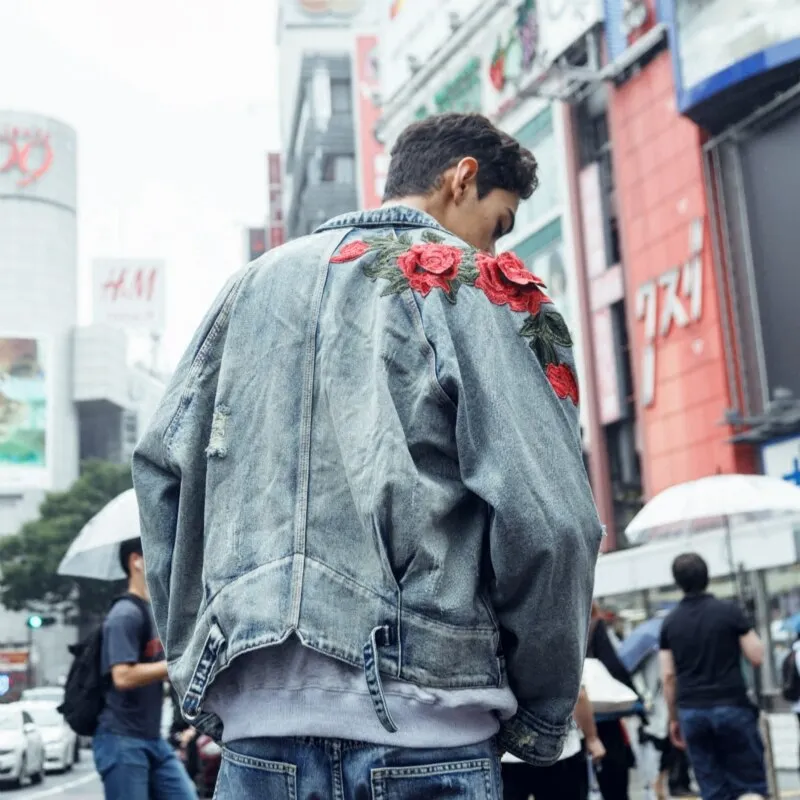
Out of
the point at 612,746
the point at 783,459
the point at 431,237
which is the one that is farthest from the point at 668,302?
the point at 431,237

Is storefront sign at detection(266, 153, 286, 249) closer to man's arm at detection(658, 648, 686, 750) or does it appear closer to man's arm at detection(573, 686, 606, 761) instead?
man's arm at detection(658, 648, 686, 750)

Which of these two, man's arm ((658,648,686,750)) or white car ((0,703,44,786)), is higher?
man's arm ((658,648,686,750))

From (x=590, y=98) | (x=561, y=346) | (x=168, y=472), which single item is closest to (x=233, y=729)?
(x=168, y=472)

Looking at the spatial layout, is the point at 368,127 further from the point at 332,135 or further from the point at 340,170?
the point at 340,170

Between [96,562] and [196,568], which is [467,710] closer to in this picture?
[196,568]

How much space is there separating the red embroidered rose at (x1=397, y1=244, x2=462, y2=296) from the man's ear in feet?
0.68

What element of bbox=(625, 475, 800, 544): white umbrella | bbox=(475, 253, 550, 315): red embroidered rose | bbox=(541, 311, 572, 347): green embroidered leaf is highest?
bbox=(625, 475, 800, 544): white umbrella

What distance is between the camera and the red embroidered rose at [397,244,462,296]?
208 cm

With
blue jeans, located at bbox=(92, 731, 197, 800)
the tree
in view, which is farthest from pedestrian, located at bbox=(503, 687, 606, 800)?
the tree

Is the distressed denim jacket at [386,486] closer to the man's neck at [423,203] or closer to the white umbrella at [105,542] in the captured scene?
the man's neck at [423,203]

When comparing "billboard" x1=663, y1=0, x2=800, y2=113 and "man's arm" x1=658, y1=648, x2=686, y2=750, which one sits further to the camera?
"billboard" x1=663, y1=0, x2=800, y2=113

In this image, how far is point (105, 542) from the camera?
695 cm

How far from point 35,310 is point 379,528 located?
297 ft

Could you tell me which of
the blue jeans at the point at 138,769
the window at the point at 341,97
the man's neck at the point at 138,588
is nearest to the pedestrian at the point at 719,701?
the blue jeans at the point at 138,769
